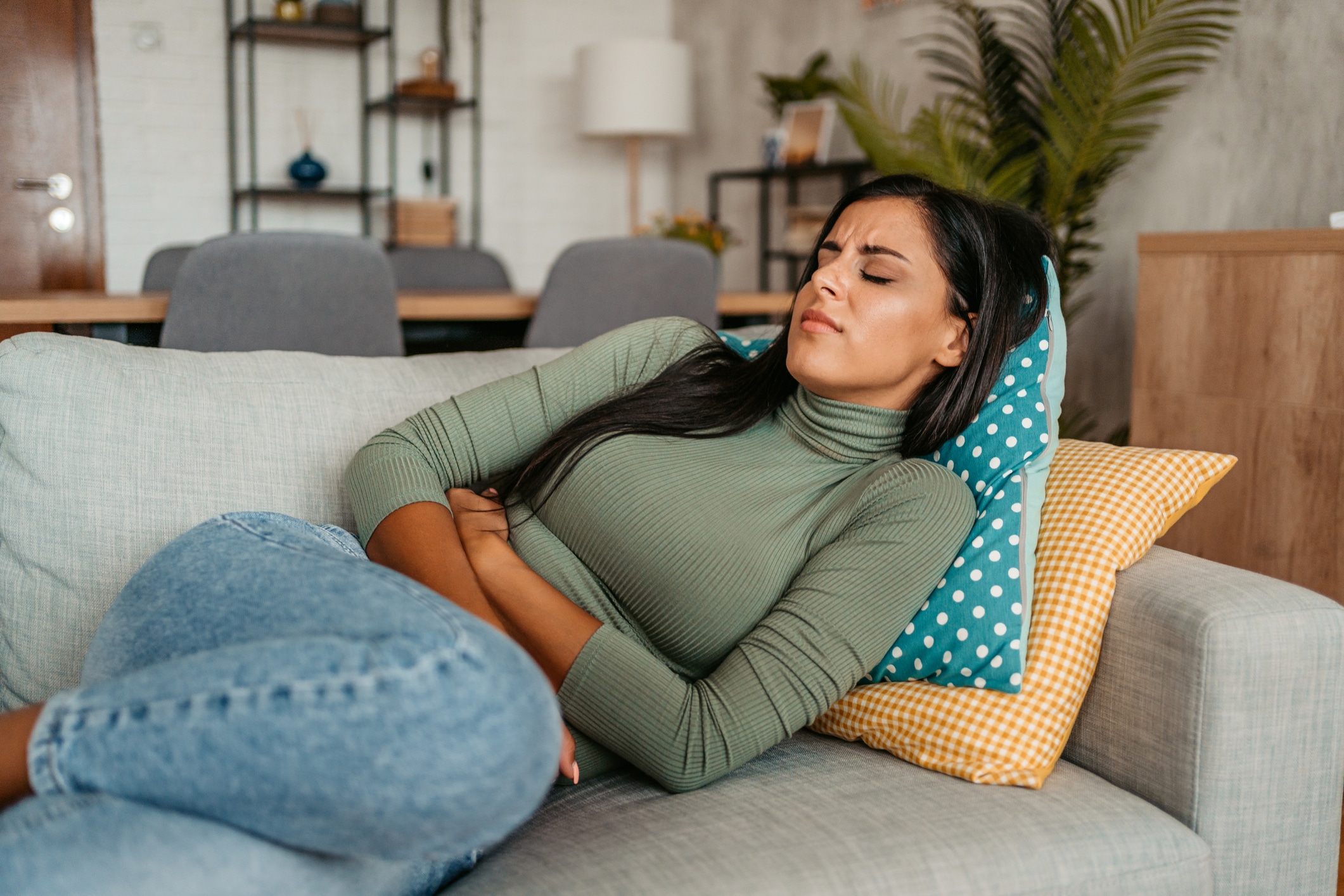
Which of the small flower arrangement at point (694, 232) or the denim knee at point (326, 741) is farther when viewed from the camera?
the small flower arrangement at point (694, 232)

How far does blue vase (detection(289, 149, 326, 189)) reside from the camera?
15.4ft

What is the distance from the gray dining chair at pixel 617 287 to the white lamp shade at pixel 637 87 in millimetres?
2177

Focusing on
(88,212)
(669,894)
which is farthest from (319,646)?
(88,212)

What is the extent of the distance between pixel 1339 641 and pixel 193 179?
15.2 feet

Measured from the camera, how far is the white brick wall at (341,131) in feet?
15.0

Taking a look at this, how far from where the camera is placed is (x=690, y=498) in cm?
118

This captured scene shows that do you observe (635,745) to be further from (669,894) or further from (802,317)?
(802,317)

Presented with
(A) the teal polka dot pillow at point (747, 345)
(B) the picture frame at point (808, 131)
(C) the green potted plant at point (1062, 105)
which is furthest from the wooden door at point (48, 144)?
(A) the teal polka dot pillow at point (747, 345)

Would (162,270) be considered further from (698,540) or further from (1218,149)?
(1218,149)

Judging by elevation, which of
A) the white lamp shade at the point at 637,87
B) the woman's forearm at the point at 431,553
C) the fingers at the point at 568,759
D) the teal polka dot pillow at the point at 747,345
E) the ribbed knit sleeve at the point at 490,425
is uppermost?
the white lamp shade at the point at 637,87

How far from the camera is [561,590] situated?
1.18m

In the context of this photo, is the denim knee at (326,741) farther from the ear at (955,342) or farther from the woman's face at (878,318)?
the ear at (955,342)

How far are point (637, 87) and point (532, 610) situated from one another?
4042 mm

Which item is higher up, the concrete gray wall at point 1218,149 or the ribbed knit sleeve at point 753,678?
the concrete gray wall at point 1218,149
